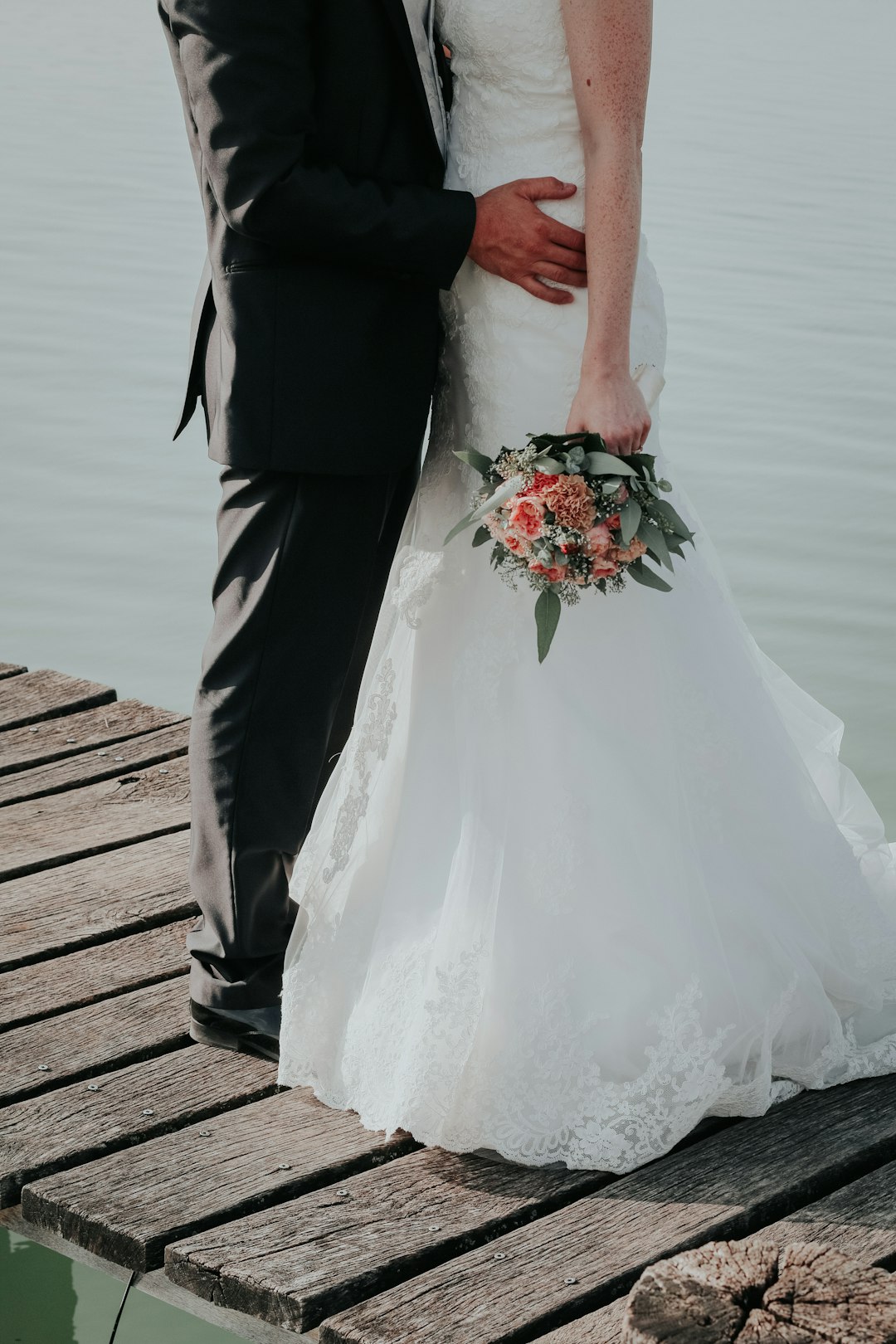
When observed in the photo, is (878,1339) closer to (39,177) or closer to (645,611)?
(645,611)

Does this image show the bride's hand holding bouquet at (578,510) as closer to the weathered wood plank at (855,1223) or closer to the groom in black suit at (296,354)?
the groom in black suit at (296,354)

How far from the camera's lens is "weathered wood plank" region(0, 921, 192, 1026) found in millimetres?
2680

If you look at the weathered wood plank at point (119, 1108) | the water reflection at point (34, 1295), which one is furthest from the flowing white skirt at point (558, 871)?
the water reflection at point (34, 1295)

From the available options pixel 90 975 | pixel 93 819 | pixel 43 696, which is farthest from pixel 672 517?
pixel 43 696

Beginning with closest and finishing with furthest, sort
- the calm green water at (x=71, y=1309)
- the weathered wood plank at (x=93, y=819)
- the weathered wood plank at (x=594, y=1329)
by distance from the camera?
the weathered wood plank at (x=594, y=1329) < the calm green water at (x=71, y=1309) < the weathered wood plank at (x=93, y=819)

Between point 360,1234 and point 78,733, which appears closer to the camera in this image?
point 360,1234

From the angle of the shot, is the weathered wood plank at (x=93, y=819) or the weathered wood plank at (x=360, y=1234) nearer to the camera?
the weathered wood plank at (x=360, y=1234)

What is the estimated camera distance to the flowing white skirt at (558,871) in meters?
2.21

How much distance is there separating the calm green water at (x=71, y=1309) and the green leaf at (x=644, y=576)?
4.70 ft

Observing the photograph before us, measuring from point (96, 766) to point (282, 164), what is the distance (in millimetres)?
1755

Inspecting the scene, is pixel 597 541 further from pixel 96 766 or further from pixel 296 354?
pixel 96 766

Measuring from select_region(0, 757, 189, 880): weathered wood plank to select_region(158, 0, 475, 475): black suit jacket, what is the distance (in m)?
1.10

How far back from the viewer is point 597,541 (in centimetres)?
208

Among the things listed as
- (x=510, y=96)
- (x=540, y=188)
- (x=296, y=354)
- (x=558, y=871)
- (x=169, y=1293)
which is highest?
(x=510, y=96)
